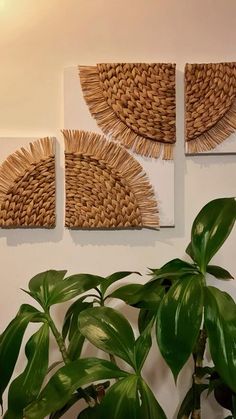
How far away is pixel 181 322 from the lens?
0.63 meters

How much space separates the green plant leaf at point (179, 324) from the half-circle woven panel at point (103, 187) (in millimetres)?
464

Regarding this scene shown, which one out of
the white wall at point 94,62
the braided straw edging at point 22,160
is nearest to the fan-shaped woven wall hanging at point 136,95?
the white wall at point 94,62

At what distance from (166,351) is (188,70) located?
0.76m

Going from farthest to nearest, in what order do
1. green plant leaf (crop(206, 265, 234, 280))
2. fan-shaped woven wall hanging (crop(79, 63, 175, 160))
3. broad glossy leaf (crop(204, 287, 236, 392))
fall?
fan-shaped woven wall hanging (crop(79, 63, 175, 160)) → green plant leaf (crop(206, 265, 234, 280)) → broad glossy leaf (crop(204, 287, 236, 392))

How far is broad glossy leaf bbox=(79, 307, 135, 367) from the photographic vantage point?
2.27 ft

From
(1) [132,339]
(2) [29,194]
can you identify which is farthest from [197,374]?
(2) [29,194]

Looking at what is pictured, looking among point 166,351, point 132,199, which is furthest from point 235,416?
point 132,199

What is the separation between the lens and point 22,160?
43.7 inches

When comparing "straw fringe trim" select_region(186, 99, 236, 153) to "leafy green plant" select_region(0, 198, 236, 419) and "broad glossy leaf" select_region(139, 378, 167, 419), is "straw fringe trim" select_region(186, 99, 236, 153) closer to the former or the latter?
"leafy green plant" select_region(0, 198, 236, 419)

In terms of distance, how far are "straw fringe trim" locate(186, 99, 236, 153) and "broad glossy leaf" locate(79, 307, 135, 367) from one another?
1.79 feet

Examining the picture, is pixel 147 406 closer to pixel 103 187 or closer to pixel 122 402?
pixel 122 402

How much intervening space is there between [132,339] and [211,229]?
0.24 meters

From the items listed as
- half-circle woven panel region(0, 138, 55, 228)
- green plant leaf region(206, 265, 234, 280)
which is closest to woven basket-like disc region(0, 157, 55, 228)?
half-circle woven panel region(0, 138, 55, 228)

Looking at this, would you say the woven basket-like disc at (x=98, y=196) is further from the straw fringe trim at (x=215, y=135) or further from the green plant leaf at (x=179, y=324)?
the green plant leaf at (x=179, y=324)
